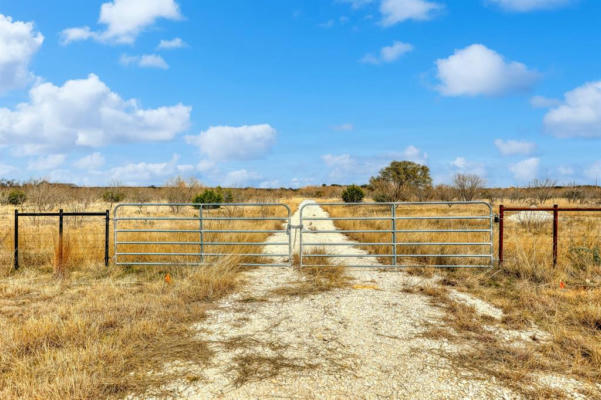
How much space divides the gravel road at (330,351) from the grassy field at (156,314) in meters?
0.31

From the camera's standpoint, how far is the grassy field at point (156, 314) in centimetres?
439

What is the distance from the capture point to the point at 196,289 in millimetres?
7863

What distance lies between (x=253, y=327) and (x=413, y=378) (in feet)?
8.30

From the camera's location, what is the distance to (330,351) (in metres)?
5.02

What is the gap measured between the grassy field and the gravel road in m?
0.31

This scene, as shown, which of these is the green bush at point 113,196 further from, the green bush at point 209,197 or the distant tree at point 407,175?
the distant tree at point 407,175

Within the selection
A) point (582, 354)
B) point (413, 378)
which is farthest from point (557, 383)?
point (413, 378)

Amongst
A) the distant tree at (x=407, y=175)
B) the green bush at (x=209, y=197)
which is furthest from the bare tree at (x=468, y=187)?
the green bush at (x=209, y=197)

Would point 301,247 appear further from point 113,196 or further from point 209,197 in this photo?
point 113,196

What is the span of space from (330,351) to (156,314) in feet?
9.56

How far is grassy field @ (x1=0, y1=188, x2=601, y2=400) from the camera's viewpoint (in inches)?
173

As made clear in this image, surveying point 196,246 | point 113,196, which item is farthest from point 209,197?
point 196,246

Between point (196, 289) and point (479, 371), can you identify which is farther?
point (196, 289)

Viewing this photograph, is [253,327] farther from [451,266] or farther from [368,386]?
[451,266]
